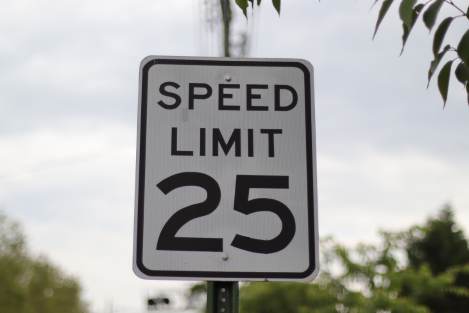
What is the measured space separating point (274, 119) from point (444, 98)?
0.61m

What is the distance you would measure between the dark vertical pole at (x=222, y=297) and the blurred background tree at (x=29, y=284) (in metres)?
36.3

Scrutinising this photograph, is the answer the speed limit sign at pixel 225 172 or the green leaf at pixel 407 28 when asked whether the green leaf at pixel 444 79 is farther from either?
the speed limit sign at pixel 225 172

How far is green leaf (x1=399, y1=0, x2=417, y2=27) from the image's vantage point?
6.92ft

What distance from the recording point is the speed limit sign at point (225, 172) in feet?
8.37

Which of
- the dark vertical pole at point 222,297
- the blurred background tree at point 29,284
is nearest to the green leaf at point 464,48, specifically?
the dark vertical pole at point 222,297

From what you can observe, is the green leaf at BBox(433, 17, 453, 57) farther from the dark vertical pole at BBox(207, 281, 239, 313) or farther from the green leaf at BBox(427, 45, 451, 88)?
the dark vertical pole at BBox(207, 281, 239, 313)

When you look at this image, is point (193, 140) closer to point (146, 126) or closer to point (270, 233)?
point (146, 126)

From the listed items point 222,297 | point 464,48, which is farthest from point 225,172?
point 464,48

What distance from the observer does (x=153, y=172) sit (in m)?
2.63

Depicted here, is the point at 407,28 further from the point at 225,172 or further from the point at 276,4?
the point at 225,172

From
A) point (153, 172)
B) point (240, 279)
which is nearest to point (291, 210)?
point (240, 279)

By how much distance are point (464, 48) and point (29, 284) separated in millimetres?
41722

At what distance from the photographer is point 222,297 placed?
102 inches

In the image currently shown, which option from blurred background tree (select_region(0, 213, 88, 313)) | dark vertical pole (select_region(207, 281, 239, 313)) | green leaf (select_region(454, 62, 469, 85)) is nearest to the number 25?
dark vertical pole (select_region(207, 281, 239, 313))
